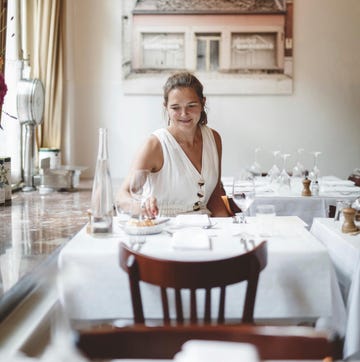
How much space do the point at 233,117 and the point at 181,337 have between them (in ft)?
14.4

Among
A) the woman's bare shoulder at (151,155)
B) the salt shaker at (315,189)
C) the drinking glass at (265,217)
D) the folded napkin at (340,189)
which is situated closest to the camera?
the drinking glass at (265,217)

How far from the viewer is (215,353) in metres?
0.86

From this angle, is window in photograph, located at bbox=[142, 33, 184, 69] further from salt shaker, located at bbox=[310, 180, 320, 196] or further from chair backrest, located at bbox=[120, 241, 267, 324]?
chair backrest, located at bbox=[120, 241, 267, 324]

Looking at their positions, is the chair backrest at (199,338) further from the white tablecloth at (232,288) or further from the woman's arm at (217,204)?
the woman's arm at (217,204)

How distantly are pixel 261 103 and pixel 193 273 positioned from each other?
3942mm

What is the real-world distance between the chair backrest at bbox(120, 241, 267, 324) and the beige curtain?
3.16 meters

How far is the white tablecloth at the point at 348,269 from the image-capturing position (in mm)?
1857

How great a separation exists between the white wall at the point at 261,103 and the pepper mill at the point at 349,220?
304 centimetres

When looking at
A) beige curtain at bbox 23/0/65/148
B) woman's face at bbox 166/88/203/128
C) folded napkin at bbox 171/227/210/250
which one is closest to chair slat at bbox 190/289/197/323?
folded napkin at bbox 171/227/210/250

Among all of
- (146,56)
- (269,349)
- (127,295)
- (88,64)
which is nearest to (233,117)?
(146,56)

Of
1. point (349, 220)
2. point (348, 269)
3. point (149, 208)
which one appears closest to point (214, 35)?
point (349, 220)

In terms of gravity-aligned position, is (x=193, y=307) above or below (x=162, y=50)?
below

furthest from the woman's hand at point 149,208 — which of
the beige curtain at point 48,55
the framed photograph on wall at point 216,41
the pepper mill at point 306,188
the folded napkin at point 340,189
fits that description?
the framed photograph on wall at point 216,41

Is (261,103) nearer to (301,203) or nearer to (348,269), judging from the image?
(301,203)
